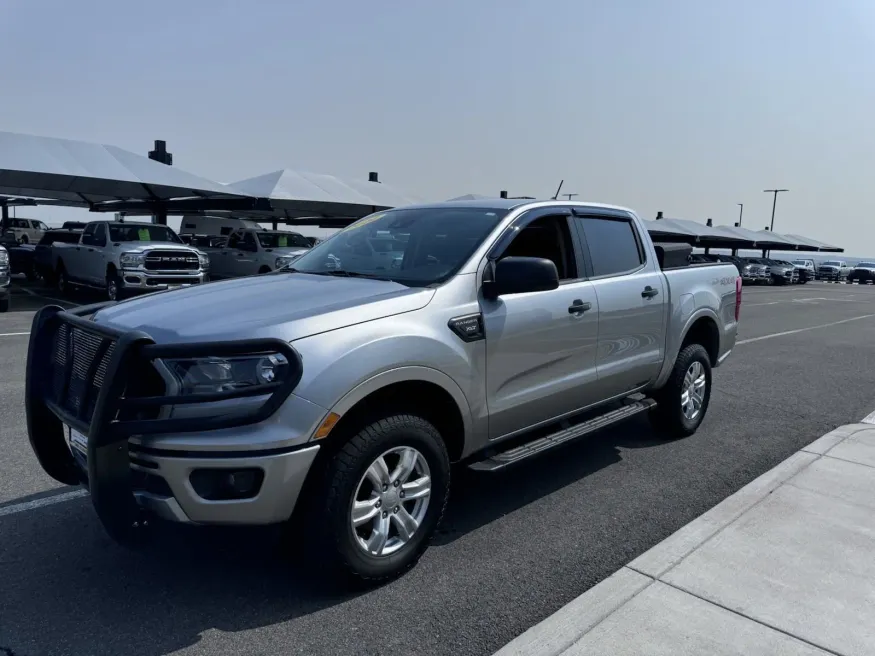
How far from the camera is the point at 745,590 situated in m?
3.25

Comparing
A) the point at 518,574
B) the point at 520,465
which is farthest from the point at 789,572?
the point at 520,465

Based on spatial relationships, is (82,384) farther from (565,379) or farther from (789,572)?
(789,572)

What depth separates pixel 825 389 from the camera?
8211mm

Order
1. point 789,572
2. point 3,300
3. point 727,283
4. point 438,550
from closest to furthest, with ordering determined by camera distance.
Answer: point 789,572, point 438,550, point 727,283, point 3,300

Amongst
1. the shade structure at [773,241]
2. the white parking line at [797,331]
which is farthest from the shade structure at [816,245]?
the white parking line at [797,331]

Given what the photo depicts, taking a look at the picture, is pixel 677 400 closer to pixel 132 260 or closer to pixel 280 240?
pixel 132 260

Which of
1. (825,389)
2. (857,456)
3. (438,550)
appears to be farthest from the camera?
(825,389)

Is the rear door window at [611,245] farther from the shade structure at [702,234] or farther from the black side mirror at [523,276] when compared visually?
the shade structure at [702,234]

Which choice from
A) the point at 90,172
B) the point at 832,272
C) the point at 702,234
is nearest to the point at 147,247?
the point at 90,172

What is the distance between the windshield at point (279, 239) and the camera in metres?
19.0

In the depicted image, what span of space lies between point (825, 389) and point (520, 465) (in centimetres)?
498

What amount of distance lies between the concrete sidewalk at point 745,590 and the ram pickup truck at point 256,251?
598 inches

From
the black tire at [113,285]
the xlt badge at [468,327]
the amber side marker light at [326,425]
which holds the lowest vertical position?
the black tire at [113,285]

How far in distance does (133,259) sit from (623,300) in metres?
13.0
